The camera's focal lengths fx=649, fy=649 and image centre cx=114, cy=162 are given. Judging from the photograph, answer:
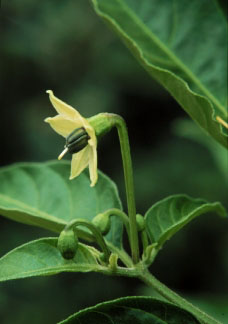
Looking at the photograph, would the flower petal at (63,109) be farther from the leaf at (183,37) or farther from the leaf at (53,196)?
the leaf at (183,37)

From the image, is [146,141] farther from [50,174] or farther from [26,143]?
[50,174]

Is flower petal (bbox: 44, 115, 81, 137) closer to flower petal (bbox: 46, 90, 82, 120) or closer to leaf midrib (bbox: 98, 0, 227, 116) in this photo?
flower petal (bbox: 46, 90, 82, 120)

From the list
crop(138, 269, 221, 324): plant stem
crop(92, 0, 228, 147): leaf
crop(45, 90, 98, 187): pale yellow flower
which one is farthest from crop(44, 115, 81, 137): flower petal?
crop(92, 0, 228, 147): leaf

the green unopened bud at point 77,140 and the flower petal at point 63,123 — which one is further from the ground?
the flower petal at point 63,123

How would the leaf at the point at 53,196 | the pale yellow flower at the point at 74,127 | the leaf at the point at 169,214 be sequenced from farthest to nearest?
the leaf at the point at 53,196 < the leaf at the point at 169,214 < the pale yellow flower at the point at 74,127

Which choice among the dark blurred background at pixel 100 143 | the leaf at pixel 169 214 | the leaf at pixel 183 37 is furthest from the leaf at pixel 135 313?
the dark blurred background at pixel 100 143
